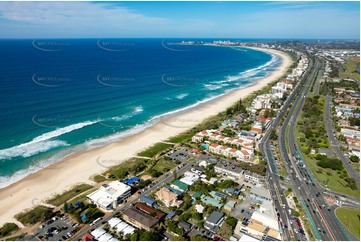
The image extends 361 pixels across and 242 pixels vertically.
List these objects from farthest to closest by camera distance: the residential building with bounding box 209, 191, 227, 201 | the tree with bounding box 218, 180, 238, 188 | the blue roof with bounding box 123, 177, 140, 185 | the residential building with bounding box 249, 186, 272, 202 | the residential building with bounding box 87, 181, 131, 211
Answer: the blue roof with bounding box 123, 177, 140, 185, the tree with bounding box 218, 180, 238, 188, the residential building with bounding box 209, 191, 227, 201, the residential building with bounding box 249, 186, 272, 202, the residential building with bounding box 87, 181, 131, 211

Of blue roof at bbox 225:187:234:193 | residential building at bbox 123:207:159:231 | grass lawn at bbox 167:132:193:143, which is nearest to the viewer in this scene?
residential building at bbox 123:207:159:231

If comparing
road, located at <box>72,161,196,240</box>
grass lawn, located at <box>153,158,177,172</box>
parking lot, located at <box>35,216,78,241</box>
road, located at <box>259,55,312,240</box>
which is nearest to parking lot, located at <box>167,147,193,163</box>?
grass lawn, located at <box>153,158,177,172</box>

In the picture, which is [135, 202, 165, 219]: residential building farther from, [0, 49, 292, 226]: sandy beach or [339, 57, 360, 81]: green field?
[339, 57, 360, 81]: green field

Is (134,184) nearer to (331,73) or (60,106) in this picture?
(60,106)

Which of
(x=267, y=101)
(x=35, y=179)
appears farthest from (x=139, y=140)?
(x=267, y=101)

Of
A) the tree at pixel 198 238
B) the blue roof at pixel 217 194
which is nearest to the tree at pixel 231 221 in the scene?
the tree at pixel 198 238

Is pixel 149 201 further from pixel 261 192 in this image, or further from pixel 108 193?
pixel 261 192
